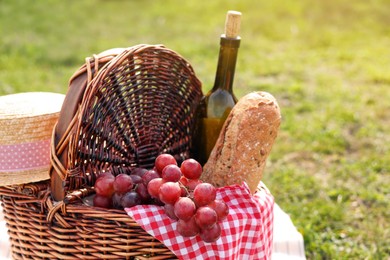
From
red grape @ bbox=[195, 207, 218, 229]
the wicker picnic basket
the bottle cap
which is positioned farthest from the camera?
the bottle cap

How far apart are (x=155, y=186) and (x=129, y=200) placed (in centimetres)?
10

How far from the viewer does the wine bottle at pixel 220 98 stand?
83.2 inches

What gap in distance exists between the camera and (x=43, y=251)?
1810 mm

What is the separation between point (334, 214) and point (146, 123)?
148 cm

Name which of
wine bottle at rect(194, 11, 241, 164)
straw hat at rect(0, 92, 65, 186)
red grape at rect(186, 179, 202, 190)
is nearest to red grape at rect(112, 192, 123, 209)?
red grape at rect(186, 179, 202, 190)

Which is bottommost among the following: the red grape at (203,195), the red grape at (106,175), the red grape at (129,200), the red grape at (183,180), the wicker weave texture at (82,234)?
the wicker weave texture at (82,234)

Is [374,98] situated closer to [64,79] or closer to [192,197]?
[64,79]

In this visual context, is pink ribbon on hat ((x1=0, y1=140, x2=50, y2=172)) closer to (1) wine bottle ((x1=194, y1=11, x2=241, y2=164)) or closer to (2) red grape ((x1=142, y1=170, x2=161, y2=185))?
(2) red grape ((x1=142, y1=170, x2=161, y2=185))

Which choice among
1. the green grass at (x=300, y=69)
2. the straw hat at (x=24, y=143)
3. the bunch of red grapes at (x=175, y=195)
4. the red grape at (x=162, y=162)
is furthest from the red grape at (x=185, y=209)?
the green grass at (x=300, y=69)

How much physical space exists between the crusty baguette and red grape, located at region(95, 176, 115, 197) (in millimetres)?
418

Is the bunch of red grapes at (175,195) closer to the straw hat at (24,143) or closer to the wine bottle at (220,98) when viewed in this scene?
the straw hat at (24,143)

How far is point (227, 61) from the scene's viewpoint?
2166 millimetres

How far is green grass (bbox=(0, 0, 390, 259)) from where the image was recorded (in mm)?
3221

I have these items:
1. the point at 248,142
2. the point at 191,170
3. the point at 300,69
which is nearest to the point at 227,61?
the point at 248,142
